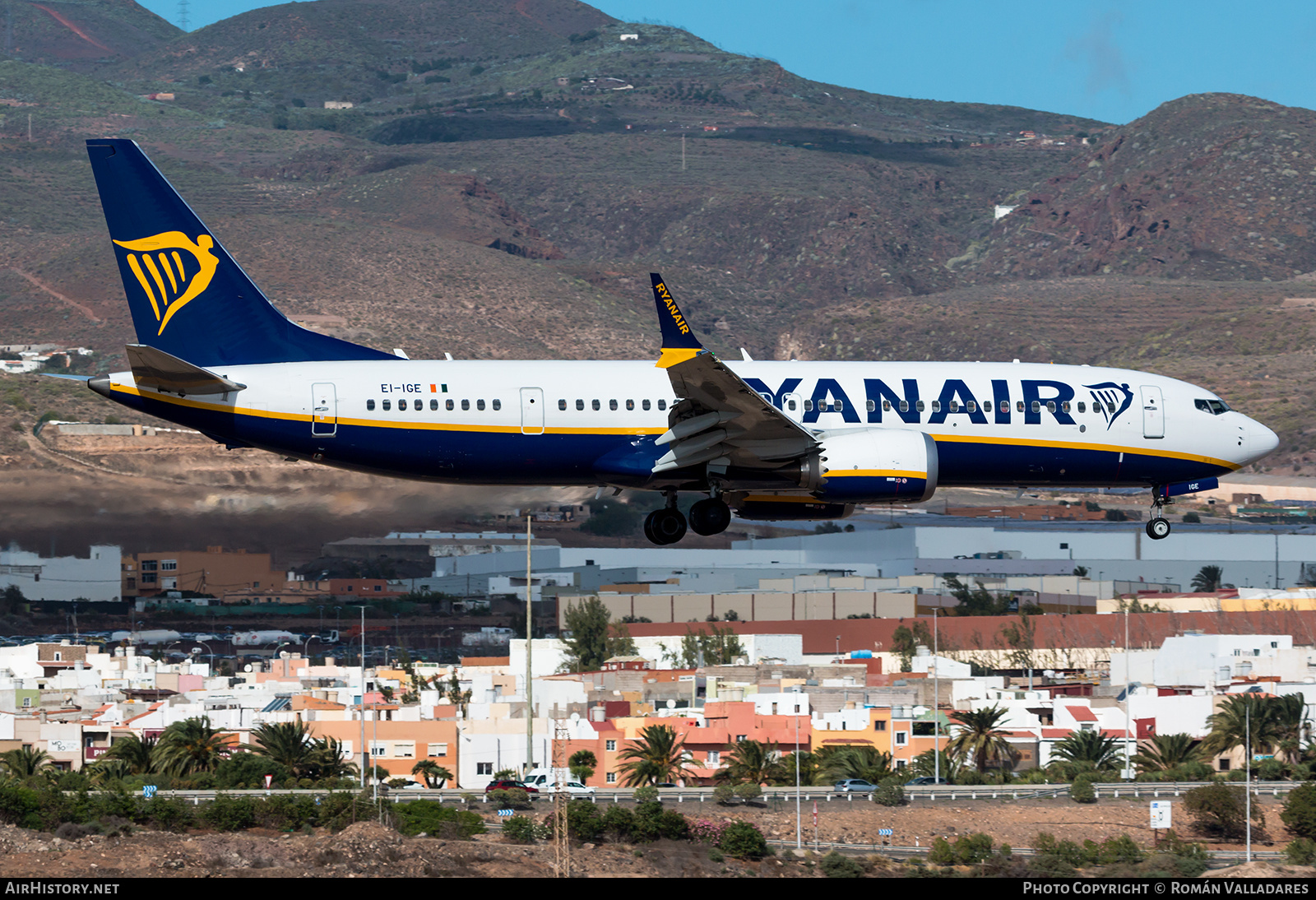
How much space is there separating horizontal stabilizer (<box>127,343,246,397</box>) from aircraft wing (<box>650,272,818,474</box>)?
933 centimetres

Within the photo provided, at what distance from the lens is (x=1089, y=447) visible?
4516cm

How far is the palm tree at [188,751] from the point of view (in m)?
69.6

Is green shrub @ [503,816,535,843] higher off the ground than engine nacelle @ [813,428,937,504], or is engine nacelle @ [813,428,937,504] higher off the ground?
engine nacelle @ [813,428,937,504]

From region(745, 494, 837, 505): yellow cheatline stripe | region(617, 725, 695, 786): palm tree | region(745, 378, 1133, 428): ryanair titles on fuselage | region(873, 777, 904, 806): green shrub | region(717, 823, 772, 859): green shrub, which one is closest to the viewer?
region(745, 378, 1133, 428): ryanair titles on fuselage

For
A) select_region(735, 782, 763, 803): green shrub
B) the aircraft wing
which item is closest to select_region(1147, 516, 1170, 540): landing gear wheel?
the aircraft wing

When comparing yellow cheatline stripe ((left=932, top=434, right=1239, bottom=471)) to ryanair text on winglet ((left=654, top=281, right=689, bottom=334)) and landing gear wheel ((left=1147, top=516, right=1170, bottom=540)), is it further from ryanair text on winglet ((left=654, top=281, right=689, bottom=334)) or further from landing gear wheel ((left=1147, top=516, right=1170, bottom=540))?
ryanair text on winglet ((left=654, top=281, right=689, bottom=334))

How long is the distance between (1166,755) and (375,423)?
46.5m

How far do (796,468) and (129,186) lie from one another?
1601cm

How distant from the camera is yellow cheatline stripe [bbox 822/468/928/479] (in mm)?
40812

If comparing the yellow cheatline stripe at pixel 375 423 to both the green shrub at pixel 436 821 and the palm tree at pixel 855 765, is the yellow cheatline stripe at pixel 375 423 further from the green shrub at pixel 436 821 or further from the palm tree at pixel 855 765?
the palm tree at pixel 855 765

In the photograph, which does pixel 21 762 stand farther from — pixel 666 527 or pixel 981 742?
pixel 981 742

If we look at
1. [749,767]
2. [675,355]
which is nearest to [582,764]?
[749,767]

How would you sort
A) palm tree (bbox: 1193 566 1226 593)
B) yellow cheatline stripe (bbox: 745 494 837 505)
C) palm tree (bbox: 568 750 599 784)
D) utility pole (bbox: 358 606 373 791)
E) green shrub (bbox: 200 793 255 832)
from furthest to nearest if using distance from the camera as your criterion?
palm tree (bbox: 1193 566 1226 593)
palm tree (bbox: 568 750 599 784)
utility pole (bbox: 358 606 373 791)
green shrub (bbox: 200 793 255 832)
yellow cheatline stripe (bbox: 745 494 837 505)

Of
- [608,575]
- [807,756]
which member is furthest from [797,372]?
[608,575]
